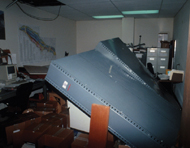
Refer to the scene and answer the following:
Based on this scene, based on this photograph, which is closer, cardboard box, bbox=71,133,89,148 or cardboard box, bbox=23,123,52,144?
cardboard box, bbox=71,133,89,148

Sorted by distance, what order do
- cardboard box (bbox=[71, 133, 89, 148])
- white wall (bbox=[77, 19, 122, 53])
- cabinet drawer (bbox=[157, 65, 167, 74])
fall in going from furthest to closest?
white wall (bbox=[77, 19, 122, 53]), cabinet drawer (bbox=[157, 65, 167, 74]), cardboard box (bbox=[71, 133, 89, 148])

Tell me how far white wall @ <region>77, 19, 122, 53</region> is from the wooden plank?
5.47 metres

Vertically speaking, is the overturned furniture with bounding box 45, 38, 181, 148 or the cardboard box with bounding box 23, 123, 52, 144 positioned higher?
the overturned furniture with bounding box 45, 38, 181, 148

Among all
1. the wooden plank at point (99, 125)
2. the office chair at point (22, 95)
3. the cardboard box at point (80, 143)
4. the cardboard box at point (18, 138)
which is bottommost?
the cardboard box at point (18, 138)

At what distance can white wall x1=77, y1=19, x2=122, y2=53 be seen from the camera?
6.14 metres

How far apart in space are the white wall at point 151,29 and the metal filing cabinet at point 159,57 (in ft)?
2.06

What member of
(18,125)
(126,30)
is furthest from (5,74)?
(126,30)

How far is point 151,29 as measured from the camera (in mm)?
5906

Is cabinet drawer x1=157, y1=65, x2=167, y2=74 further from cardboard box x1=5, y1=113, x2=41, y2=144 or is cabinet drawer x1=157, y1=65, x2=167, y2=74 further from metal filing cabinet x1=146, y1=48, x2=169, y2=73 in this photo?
cardboard box x1=5, y1=113, x2=41, y2=144

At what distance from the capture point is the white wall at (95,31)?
614 cm

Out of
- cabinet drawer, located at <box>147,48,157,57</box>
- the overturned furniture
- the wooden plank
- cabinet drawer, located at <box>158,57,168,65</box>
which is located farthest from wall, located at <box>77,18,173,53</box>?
the wooden plank

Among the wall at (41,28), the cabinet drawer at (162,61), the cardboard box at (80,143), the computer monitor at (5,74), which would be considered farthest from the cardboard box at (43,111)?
the cabinet drawer at (162,61)

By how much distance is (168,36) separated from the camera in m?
5.80

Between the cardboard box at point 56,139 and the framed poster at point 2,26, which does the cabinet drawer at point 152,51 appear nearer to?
the framed poster at point 2,26
